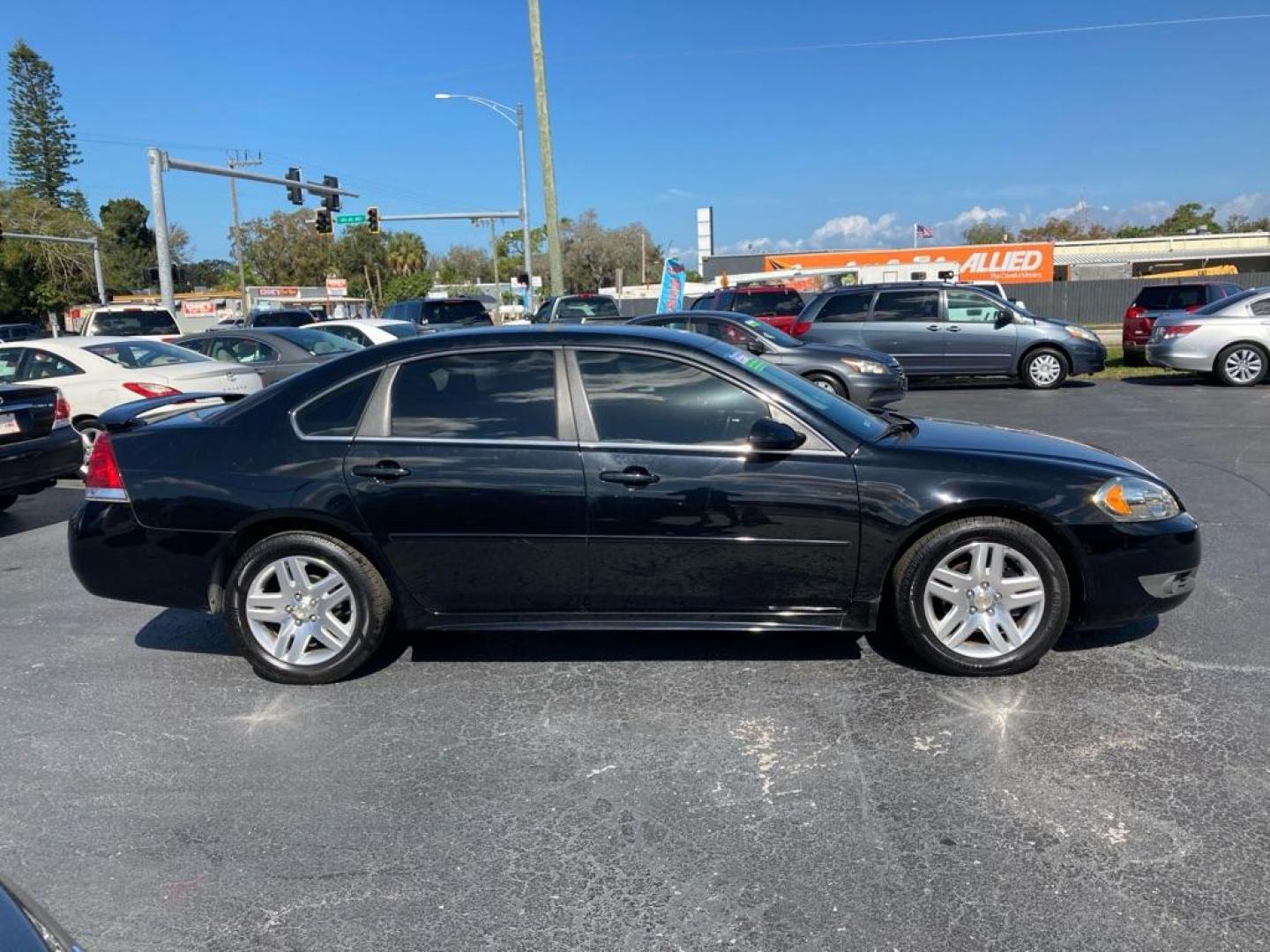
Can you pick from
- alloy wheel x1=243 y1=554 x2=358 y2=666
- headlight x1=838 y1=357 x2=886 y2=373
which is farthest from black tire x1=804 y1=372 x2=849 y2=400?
alloy wheel x1=243 y1=554 x2=358 y2=666

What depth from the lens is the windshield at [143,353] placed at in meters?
10.4

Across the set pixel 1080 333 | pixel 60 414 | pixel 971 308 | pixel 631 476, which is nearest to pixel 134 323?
pixel 60 414

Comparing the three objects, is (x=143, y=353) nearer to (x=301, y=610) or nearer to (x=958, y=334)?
(x=301, y=610)

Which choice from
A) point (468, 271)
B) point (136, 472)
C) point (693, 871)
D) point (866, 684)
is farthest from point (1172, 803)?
point (468, 271)

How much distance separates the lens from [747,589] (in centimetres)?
418

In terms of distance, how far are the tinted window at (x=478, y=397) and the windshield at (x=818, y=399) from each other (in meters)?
0.87

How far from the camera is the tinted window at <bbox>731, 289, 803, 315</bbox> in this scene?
21.9m

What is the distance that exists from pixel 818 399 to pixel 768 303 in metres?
18.0

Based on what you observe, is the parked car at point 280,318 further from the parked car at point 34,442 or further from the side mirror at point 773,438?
the side mirror at point 773,438

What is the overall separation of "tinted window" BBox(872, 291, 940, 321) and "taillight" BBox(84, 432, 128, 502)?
13467 millimetres

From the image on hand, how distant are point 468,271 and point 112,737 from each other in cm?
11650

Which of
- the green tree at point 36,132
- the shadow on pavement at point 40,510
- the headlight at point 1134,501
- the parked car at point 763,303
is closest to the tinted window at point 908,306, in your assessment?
the parked car at point 763,303

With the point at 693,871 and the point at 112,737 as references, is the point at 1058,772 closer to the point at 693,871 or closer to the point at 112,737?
the point at 693,871

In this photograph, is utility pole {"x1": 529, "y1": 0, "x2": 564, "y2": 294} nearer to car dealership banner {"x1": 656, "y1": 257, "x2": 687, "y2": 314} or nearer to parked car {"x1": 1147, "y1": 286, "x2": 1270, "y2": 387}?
car dealership banner {"x1": 656, "y1": 257, "x2": 687, "y2": 314}
